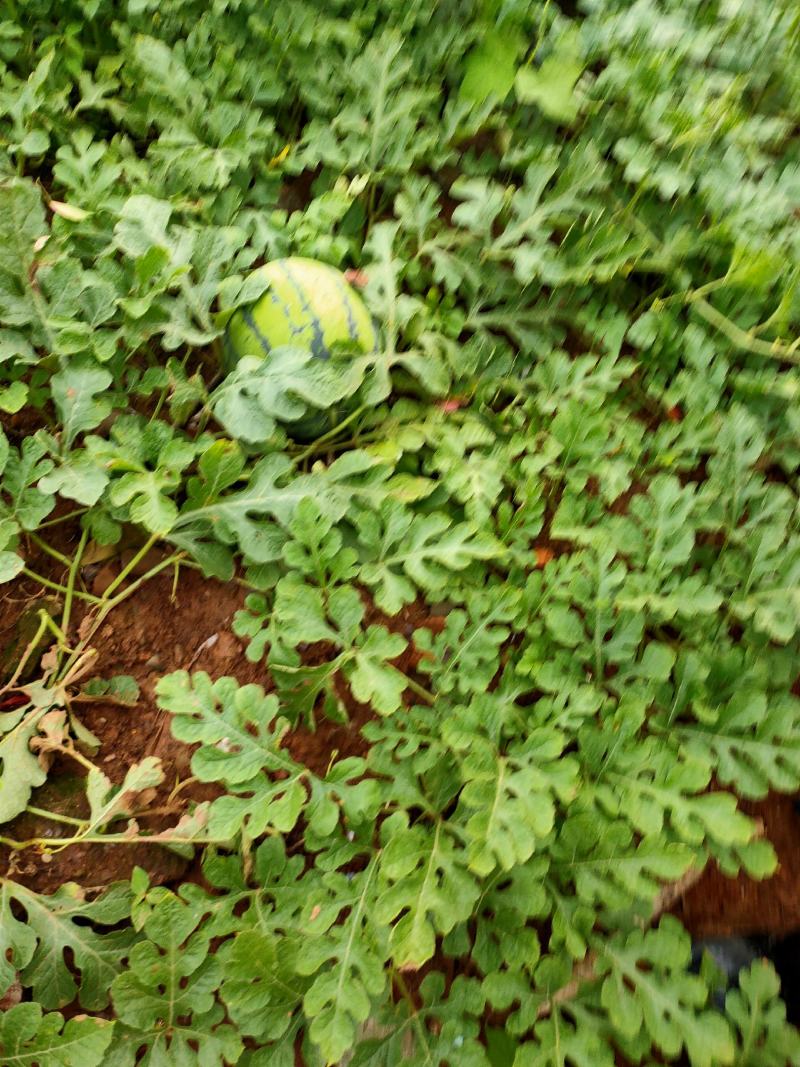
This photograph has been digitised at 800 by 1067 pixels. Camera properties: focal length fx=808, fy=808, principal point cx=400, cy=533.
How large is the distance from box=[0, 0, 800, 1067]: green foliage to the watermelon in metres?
0.06

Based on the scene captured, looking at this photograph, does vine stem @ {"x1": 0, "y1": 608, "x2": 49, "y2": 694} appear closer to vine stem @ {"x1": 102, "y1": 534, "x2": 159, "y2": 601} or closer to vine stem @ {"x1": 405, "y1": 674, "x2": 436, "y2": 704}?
vine stem @ {"x1": 102, "y1": 534, "x2": 159, "y2": 601}

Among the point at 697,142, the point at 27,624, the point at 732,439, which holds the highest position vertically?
the point at 697,142

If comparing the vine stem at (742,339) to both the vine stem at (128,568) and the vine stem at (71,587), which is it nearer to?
the vine stem at (128,568)

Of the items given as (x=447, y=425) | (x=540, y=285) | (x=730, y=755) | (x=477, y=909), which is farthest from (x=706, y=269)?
(x=477, y=909)

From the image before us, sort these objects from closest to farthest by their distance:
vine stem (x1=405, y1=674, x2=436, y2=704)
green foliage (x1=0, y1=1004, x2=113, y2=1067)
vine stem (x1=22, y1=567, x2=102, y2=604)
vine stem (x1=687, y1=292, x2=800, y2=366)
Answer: green foliage (x1=0, y1=1004, x2=113, y2=1067) → vine stem (x1=405, y1=674, x2=436, y2=704) → vine stem (x1=22, y1=567, x2=102, y2=604) → vine stem (x1=687, y1=292, x2=800, y2=366)

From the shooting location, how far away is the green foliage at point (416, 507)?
166 centimetres

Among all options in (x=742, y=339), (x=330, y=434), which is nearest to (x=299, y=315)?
(x=330, y=434)

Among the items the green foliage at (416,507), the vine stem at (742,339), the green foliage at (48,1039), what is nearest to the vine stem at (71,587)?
the green foliage at (416,507)

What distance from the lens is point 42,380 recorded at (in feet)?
6.59

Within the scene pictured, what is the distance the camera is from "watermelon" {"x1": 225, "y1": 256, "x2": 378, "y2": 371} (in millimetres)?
2014

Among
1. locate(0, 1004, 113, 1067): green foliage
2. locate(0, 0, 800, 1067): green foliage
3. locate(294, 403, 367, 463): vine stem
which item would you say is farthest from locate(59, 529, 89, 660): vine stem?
locate(0, 1004, 113, 1067): green foliage

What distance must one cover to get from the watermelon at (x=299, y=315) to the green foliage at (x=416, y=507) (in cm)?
6

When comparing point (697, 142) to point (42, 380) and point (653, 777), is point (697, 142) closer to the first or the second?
point (653, 777)

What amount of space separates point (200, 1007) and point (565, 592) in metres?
1.18
